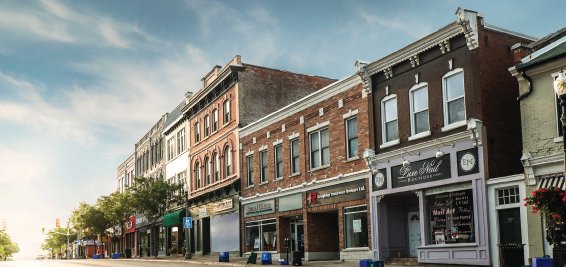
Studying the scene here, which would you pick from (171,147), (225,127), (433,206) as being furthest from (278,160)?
(171,147)

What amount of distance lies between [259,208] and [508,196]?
64.3ft

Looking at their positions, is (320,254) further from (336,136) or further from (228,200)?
(228,200)

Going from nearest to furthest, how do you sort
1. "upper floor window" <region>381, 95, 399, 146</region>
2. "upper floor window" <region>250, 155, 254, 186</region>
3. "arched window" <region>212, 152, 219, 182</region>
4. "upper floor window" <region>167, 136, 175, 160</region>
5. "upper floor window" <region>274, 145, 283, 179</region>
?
"upper floor window" <region>381, 95, 399, 146</region>, "upper floor window" <region>274, 145, 283, 179</region>, "upper floor window" <region>250, 155, 254, 186</region>, "arched window" <region>212, 152, 219, 182</region>, "upper floor window" <region>167, 136, 175, 160</region>

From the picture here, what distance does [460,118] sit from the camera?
956 inches

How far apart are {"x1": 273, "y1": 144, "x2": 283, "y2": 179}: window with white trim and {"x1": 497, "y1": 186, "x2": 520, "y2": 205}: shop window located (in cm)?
1652

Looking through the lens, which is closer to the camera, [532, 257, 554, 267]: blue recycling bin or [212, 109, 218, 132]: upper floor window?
[532, 257, 554, 267]: blue recycling bin

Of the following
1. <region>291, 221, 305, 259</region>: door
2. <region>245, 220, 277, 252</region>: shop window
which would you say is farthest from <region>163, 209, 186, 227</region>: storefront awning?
<region>291, 221, 305, 259</region>: door

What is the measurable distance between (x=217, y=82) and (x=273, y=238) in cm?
1256

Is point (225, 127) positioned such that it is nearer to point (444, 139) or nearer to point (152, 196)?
point (152, 196)

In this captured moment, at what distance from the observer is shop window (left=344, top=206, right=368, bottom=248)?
29828 mm

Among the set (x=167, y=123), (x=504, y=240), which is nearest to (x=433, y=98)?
(x=504, y=240)

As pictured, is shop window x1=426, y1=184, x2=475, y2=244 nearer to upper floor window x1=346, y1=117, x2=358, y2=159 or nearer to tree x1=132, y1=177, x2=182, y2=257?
upper floor window x1=346, y1=117, x2=358, y2=159

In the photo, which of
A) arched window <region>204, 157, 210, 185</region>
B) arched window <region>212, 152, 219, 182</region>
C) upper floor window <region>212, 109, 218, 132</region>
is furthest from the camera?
arched window <region>204, 157, 210, 185</region>

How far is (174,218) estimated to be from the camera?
53.2m
